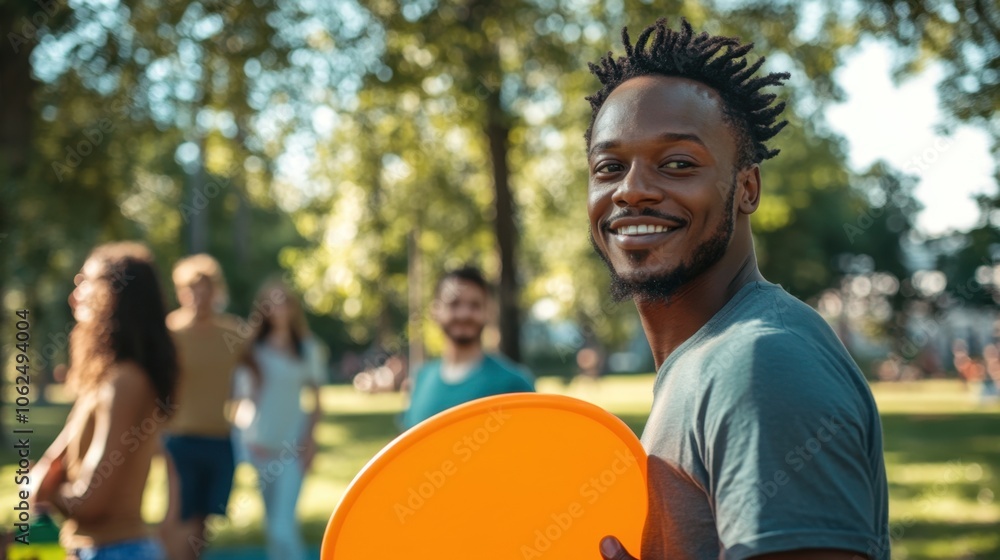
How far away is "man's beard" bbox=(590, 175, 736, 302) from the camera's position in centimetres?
161

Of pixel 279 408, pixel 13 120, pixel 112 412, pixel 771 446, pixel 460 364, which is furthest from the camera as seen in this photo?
pixel 13 120

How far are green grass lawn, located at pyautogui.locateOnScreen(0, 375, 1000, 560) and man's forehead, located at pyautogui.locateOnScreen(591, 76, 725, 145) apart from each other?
5140 mm

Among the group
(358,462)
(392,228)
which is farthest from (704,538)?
(392,228)

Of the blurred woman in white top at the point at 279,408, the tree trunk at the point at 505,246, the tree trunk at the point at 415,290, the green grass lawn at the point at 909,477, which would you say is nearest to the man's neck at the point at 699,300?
the green grass lawn at the point at 909,477

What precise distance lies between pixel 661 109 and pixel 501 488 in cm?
69

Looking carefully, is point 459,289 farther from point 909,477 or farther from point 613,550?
point 909,477

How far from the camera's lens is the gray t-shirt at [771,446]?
1.26 metres

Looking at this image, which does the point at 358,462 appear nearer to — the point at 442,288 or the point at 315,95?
the point at 315,95

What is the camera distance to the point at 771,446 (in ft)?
4.12

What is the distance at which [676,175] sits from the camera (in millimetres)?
1596

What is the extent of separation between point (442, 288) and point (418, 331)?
15716 mm

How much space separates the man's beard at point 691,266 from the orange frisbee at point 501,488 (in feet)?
0.71

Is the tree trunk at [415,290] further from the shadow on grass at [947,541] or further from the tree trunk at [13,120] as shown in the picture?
the shadow on grass at [947,541]

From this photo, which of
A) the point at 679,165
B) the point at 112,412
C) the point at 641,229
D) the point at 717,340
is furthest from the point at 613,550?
the point at 112,412
